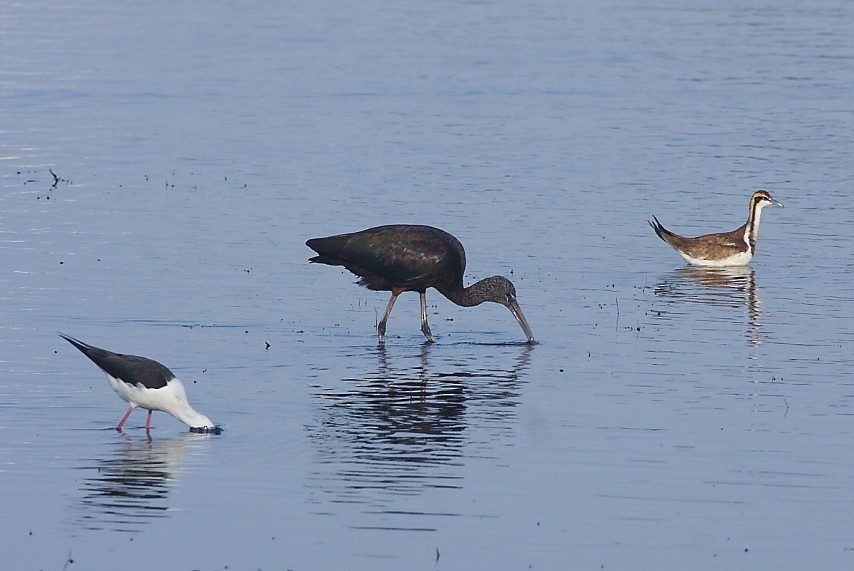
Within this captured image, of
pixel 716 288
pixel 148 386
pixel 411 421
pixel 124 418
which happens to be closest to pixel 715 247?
pixel 716 288

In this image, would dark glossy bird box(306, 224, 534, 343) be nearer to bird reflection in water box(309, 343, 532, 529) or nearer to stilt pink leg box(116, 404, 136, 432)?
bird reflection in water box(309, 343, 532, 529)

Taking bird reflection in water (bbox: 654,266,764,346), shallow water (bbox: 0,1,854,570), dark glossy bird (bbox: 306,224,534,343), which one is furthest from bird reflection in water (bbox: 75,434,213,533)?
bird reflection in water (bbox: 654,266,764,346)

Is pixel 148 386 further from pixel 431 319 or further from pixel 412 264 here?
pixel 431 319

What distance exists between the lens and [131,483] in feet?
36.7

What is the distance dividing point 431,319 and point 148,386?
5.84m

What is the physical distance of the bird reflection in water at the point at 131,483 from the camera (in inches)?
408

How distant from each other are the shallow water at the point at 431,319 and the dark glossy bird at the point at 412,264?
0.43m

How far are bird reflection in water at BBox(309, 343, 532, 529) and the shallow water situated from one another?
4 centimetres

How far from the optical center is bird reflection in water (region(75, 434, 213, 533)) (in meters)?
10.4

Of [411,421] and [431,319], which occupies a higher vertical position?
[431,319]

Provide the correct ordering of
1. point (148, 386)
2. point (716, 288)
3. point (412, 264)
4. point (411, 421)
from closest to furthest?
point (148, 386) → point (411, 421) → point (412, 264) → point (716, 288)

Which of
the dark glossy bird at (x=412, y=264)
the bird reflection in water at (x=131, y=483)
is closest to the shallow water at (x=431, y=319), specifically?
the bird reflection in water at (x=131, y=483)

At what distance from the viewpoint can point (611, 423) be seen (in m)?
12.9

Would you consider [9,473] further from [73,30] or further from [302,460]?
[73,30]
